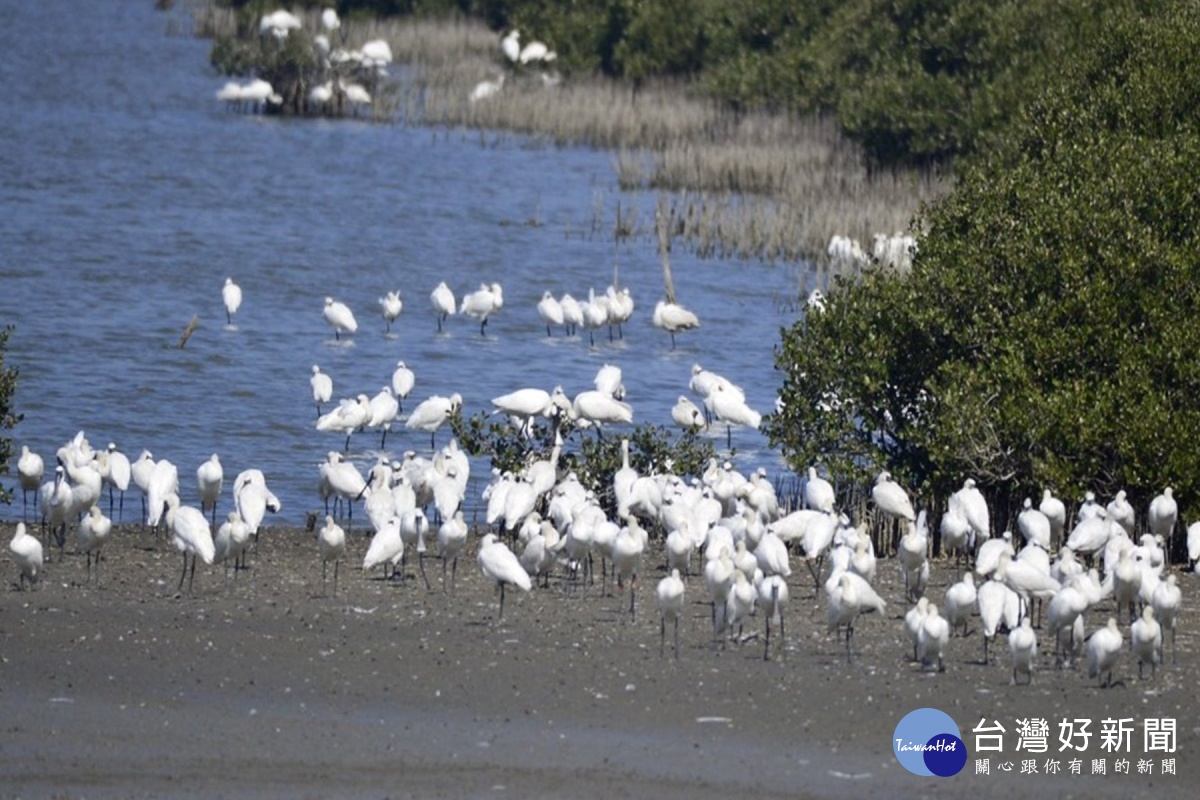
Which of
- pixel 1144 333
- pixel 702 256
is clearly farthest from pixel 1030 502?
pixel 702 256

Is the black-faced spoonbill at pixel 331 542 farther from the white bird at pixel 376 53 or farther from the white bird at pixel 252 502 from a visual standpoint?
the white bird at pixel 376 53

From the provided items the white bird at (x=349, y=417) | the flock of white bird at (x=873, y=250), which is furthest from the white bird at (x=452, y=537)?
the flock of white bird at (x=873, y=250)

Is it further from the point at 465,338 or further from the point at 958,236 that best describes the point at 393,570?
the point at 465,338

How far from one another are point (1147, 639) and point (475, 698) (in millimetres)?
4055

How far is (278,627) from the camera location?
49.6 feet

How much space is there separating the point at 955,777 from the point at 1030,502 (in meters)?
5.75

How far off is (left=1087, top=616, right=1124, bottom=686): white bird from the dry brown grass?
731 inches

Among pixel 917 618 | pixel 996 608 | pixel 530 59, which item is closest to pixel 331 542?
pixel 917 618

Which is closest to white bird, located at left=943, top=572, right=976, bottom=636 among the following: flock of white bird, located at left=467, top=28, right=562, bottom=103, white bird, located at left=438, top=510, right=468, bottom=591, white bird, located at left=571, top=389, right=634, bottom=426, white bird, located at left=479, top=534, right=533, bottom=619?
white bird, located at left=479, top=534, right=533, bottom=619

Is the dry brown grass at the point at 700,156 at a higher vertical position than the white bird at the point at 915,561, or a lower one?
higher

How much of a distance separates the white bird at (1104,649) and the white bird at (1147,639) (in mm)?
129

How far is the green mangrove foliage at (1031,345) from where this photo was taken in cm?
1836

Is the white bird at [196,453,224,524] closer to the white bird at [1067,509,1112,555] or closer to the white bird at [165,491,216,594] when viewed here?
the white bird at [165,491,216,594]

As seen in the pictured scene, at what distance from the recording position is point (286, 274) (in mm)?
36438
